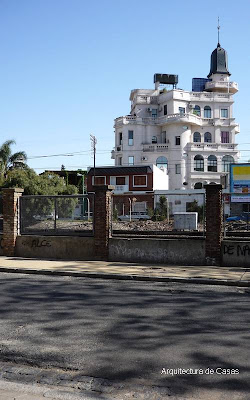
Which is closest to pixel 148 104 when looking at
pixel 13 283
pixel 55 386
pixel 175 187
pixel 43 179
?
pixel 175 187

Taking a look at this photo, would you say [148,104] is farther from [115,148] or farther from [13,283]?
[13,283]

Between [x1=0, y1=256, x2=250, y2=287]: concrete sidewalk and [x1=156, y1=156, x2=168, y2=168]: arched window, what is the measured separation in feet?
222

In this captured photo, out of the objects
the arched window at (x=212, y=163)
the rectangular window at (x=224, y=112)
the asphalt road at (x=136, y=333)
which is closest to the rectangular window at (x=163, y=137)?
the arched window at (x=212, y=163)

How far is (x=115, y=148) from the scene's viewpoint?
8750cm

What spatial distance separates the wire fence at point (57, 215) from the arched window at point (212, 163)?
66.9 metres

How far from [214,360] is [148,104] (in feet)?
282

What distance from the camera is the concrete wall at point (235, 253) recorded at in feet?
46.3

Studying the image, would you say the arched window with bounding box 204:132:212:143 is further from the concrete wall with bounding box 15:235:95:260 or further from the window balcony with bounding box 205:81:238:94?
the concrete wall with bounding box 15:235:95:260

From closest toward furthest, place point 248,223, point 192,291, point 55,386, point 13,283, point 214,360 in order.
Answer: point 55,386
point 214,360
point 192,291
point 13,283
point 248,223

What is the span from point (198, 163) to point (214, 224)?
67.7 metres

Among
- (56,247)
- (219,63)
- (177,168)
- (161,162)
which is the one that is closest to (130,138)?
(161,162)

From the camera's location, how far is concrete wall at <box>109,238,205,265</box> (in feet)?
48.2

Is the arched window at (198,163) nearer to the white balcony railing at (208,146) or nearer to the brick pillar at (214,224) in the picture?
the white balcony railing at (208,146)

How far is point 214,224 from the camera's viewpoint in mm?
14383
